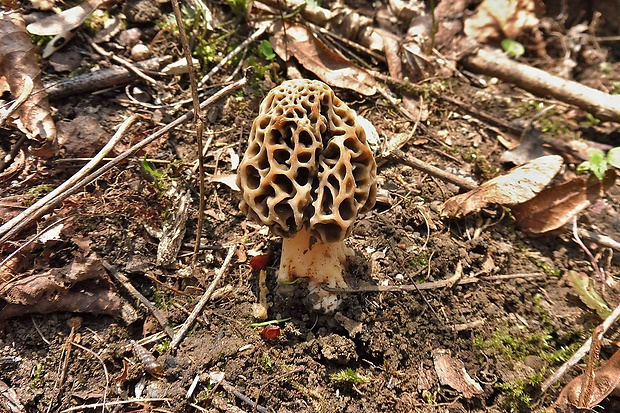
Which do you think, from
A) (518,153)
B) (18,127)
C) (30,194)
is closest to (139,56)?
(18,127)

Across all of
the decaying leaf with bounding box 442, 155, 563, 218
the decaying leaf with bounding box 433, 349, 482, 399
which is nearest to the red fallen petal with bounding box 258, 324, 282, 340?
the decaying leaf with bounding box 433, 349, 482, 399

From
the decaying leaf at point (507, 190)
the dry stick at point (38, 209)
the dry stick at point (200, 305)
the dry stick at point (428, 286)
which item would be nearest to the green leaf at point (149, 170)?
the dry stick at point (38, 209)

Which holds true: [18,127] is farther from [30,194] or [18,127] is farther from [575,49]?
[575,49]

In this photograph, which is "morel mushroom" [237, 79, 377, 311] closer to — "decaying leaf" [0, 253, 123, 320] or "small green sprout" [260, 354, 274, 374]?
"small green sprout" [260, 354, 274, 374]

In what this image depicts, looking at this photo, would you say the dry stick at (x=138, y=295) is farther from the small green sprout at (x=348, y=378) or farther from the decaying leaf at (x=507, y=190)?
the decaying leaf at (x=507, y=190)

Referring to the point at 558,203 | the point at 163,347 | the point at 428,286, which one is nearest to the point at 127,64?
the point at 163,347

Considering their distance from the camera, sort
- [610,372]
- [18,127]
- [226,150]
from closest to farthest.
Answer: [610,372]
[18,127]
[226,150]
